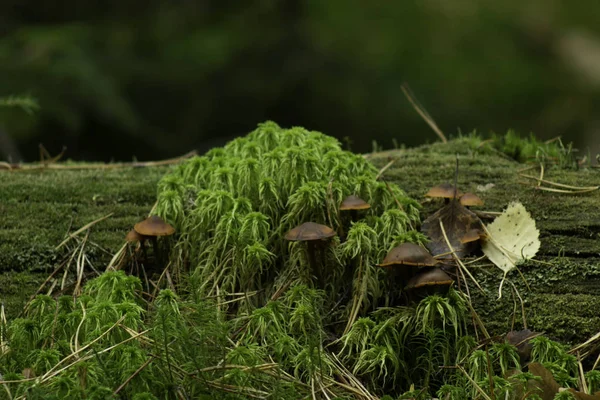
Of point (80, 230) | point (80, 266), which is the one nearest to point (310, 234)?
point (80, 266)

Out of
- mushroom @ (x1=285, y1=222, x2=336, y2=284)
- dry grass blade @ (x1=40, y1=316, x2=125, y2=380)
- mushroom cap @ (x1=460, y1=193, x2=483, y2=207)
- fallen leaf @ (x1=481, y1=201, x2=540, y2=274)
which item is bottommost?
dry grass blade @ (x1=40, y1=316, x2=125, y2=380)

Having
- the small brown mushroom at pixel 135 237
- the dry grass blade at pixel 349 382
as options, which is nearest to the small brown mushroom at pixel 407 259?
the dry grass blade at pixel 349 382

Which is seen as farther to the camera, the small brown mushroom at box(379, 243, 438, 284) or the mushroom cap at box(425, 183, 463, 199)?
the mushroom cap at box(425, 183, 463, 199)

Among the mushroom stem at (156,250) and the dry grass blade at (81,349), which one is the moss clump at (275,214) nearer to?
the mushroom stem at (156,250)

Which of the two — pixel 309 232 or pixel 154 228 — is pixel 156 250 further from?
pixel 309 232

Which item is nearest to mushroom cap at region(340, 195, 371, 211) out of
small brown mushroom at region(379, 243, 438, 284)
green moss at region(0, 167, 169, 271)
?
small brown mushroom at region(379, 243, 438, 284)

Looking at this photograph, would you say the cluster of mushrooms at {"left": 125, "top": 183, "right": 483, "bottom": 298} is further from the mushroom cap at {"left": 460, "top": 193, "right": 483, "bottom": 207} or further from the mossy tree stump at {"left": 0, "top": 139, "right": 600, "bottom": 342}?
the mossy tree stump at {"left": 0, "top": 139, "right": 600, "bottom": 342}

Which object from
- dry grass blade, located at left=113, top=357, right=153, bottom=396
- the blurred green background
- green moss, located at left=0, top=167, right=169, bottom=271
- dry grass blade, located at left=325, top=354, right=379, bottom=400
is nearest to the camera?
dry grass blade, located at left=113, top=357, right=153, bottom=396
